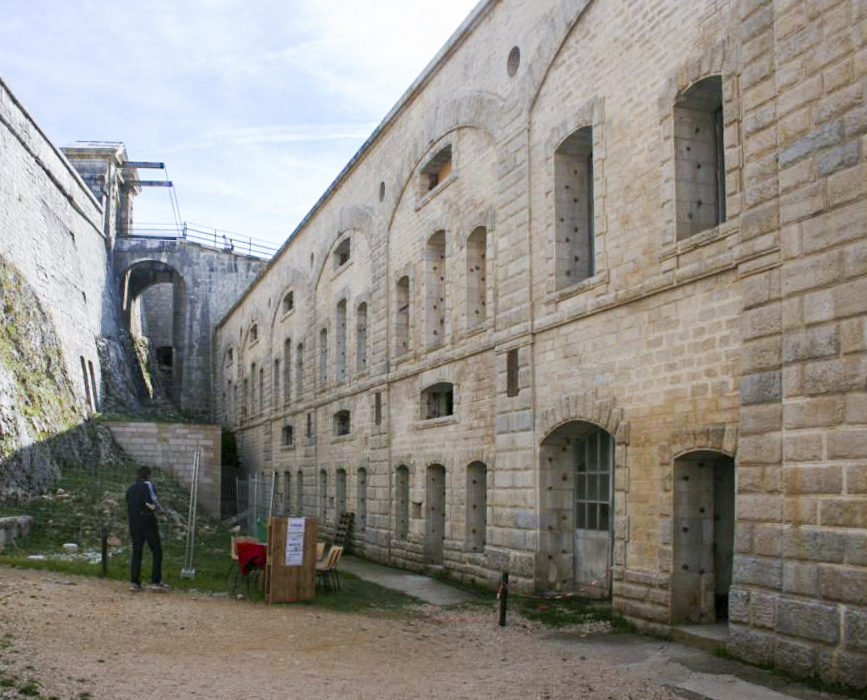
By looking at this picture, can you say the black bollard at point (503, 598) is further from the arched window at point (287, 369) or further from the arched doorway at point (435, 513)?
the arched window at point (287, 369)

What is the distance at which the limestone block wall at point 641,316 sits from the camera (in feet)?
24.8

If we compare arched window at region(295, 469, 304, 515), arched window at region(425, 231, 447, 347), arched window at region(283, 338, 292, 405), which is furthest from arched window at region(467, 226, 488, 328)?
arched window at region(283, 338, 292, 405)

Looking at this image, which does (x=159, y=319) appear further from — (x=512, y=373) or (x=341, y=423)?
(x=512, y=373)

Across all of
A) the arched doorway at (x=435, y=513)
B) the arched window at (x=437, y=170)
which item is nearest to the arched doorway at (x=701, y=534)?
the arched doorway at (x=435, y=513)

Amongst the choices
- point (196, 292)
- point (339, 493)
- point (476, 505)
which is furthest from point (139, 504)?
point (196, 292)

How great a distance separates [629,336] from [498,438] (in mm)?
3672

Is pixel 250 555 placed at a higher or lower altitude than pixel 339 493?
lower

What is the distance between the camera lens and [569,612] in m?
11.1

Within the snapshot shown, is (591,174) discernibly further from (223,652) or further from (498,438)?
(223,652)

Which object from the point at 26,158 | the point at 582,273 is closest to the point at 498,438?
the point at 582,273

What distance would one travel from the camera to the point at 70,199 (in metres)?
31.9

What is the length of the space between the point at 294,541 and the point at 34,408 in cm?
1298

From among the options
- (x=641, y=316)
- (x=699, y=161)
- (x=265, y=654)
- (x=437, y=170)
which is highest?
(x=437, y=170)

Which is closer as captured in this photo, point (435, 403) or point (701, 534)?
point (701, 534)
